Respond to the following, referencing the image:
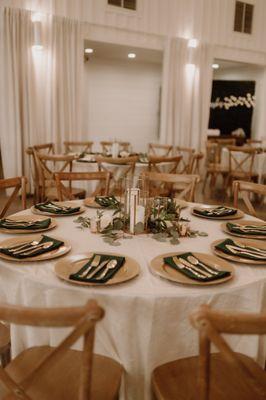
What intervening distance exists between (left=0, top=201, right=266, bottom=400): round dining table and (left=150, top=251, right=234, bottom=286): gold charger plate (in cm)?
2

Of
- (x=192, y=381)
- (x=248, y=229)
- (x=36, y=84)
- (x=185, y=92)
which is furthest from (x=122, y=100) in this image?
(x=192, y=381)

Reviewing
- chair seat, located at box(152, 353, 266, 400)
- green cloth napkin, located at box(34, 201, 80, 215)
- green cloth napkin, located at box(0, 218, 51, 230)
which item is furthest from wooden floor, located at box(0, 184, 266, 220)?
chair seat, located at box(152, 353, 266, 400)

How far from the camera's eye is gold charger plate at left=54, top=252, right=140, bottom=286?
1343 millimetres

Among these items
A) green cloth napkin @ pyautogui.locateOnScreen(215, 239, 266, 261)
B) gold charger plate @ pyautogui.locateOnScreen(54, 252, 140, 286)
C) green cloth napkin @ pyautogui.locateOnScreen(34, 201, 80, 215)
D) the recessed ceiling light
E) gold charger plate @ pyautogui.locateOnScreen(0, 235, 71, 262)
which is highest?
the recessed ceiling light

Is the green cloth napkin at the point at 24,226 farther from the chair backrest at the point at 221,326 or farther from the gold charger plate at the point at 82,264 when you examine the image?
the chair backrest at the point at 221,326

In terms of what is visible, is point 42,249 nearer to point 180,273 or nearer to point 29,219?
point 29,219

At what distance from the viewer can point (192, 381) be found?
1308 mm

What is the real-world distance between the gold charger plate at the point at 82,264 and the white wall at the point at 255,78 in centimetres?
870

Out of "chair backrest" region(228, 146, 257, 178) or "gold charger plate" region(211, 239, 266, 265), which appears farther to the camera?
"chair backrest" region(228, 146, 257, 178)

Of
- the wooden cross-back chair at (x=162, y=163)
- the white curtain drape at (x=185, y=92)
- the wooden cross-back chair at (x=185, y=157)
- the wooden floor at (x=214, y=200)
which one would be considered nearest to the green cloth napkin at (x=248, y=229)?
the wooden cross-back chair at (x=162, y=163)

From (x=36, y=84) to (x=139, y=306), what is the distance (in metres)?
5.57

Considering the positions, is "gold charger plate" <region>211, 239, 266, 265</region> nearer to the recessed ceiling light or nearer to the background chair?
the background chair

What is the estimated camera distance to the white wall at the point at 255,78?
30.5ft

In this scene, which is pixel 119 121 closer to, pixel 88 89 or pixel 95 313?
pixel 88 89
